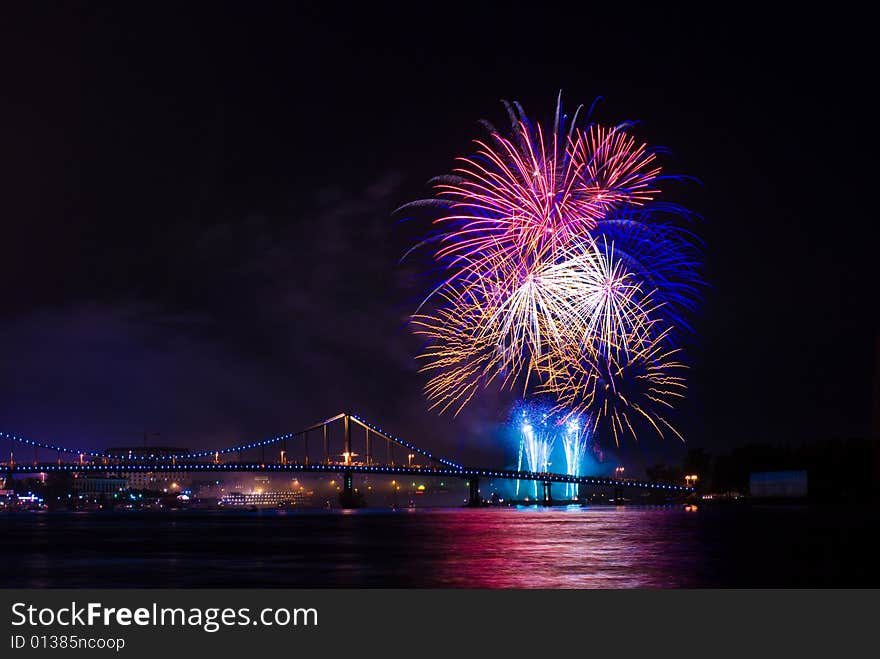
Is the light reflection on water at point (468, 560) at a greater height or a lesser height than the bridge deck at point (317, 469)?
lesser

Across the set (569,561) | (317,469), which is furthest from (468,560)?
(317,469)

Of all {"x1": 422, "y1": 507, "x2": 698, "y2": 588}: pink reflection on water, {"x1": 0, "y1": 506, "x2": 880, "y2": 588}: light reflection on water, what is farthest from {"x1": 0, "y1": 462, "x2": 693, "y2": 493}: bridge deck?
{"x1": 422, "y1": 507, "x2": 698, "y2": 588}: pink reflection on water

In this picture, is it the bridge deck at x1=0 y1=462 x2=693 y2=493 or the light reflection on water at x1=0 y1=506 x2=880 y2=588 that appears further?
the bridge deck at x1=0 y1=462 x2=693 y2=493

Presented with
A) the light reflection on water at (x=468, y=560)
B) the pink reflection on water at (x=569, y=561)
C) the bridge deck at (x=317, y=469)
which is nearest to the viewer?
the pink reflection on water at (x=569, y=561)

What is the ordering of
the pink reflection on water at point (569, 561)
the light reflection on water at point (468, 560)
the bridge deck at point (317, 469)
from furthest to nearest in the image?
the bridge deck at point (317, 469), the light reflection on water at point (468, 560), the pink reflection on water at point (569, 561)

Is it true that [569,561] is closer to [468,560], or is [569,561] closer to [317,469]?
[468,560]

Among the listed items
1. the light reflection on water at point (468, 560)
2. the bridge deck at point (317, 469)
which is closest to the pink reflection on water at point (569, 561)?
the light reflection on water at point (468, 560)

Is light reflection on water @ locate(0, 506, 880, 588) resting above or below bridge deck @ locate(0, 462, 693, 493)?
below

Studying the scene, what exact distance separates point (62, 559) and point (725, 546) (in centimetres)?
2527

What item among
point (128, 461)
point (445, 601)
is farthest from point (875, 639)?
point (128, 461)

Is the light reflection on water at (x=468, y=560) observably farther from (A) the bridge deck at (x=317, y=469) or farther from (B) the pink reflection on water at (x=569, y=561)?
(A) the bridge deck at (x=317, y=469)

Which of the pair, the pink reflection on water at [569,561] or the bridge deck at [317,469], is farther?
the bridge deck at [317,469]

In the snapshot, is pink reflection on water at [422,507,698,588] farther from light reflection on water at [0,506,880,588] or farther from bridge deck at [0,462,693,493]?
bridge deck at [0,462,693,493]

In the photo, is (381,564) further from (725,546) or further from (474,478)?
(474,478)
